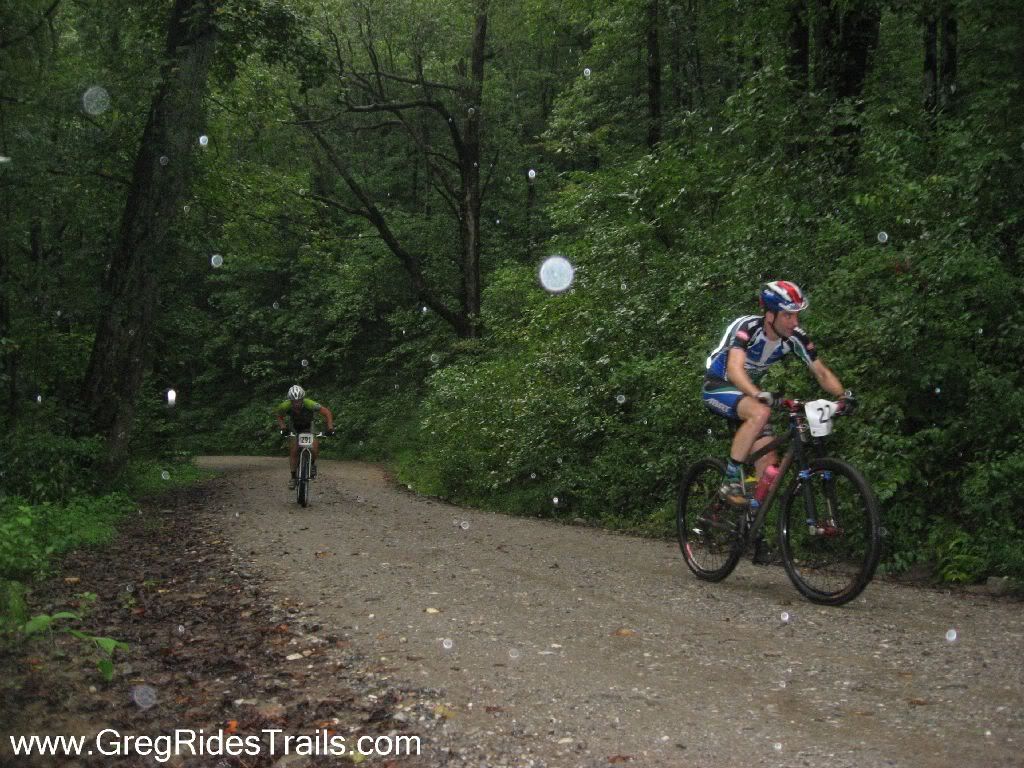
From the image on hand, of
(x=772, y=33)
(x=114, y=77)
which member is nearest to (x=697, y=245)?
(x=772, y=33)

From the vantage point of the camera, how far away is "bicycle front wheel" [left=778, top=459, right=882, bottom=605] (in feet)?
19.7

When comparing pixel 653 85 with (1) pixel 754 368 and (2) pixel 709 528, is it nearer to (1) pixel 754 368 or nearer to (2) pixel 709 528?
(1) pixel 754 368

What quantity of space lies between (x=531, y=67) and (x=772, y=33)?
72.1 ft

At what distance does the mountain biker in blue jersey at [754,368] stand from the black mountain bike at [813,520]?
0.11 metres

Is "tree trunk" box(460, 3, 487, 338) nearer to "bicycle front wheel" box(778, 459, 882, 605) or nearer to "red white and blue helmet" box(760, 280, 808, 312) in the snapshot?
"red white and blue helmet" box(760, 280, 808, 312)

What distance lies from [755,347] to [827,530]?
1.47m

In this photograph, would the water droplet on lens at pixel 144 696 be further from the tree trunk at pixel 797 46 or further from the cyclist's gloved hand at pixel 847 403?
the tree trunk at pixel 797 46

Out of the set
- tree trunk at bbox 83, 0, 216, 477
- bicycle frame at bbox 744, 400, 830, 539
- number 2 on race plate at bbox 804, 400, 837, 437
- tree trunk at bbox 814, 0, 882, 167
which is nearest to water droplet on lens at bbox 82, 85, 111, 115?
tree trunk at bbox 83, 0, 216, 477

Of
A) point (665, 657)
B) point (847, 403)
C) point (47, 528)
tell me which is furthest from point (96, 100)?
point (665, 657)

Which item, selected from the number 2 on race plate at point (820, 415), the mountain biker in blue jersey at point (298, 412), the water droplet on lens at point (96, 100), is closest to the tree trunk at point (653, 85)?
the mountain biker in blue jersey at point (298, 412)

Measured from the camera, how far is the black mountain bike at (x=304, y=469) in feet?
45.4

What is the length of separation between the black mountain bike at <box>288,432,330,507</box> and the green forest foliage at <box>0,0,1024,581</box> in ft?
9.31

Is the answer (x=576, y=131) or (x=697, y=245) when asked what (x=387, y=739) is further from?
(x=576, y=131)

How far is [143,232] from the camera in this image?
46.7 feet
